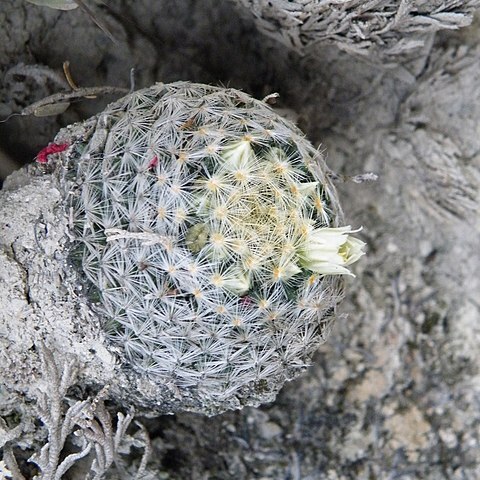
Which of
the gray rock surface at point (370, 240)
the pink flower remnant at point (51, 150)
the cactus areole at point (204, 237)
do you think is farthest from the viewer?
the gray rock surface at point (370, 240)

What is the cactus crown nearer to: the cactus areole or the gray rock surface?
the cactus areole

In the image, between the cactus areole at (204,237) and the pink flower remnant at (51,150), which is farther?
the pink flower remnant at (51,150)

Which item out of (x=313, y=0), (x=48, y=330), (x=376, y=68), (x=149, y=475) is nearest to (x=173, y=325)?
(x=48, y=330)

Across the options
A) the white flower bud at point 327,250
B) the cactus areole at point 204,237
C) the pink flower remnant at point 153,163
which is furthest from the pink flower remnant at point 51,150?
the white flower bud at point 327,250

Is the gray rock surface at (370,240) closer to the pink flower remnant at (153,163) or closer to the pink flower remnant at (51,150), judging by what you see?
the pink flower remnant at (51,150)

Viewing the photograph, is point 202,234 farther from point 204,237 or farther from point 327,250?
point 327,250

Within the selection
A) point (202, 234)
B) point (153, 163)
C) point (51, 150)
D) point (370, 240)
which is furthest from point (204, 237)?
point (370, 240)

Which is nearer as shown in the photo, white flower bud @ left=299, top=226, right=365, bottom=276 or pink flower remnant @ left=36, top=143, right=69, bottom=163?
white flower bud @ left=299, top=226, right=365, bottom=276

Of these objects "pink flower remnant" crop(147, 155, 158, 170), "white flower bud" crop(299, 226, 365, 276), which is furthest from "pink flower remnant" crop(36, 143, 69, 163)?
"white flower bud" crop(299, 226, 365, 276)
